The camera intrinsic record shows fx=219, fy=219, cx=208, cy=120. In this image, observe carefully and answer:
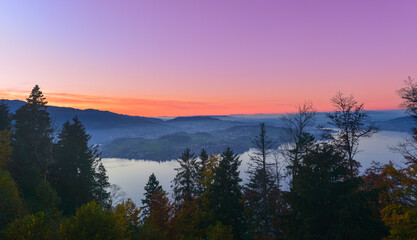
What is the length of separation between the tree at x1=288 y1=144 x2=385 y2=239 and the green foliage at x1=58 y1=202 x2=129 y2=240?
1446cm

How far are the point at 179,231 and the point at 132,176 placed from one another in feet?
490

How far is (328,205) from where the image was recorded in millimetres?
14398

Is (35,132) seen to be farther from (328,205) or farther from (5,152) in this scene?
(328,205)

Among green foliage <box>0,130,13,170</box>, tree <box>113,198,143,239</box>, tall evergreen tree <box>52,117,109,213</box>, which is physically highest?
green foliage <box>0,130,13,170</box>

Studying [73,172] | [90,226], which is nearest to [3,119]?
[73,172]

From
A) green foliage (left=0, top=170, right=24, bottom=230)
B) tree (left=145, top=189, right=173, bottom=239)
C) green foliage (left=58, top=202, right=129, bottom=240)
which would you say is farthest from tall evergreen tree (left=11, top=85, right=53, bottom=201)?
green foliage (left=58, top=202, right=129, bottom=240)

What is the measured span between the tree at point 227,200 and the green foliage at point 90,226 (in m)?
11.4

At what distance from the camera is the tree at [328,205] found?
13.1m

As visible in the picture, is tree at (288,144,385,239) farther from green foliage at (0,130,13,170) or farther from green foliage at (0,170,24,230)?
green foliage at (0,130,13,170)

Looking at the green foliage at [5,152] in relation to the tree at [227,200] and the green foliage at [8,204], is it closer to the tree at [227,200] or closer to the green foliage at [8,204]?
the green foliage at [8,204]

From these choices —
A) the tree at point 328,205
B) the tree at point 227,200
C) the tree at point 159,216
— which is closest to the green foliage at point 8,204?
the tree at point 159,216

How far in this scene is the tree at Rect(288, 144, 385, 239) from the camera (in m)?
13.1

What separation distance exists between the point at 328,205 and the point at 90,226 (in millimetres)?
17979

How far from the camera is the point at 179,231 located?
2816 centimetres
